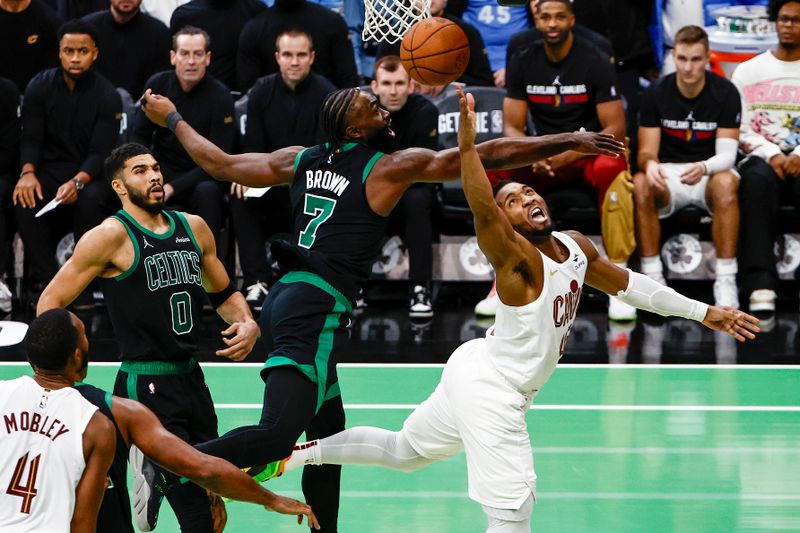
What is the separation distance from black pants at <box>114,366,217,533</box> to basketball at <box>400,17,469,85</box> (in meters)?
2.11

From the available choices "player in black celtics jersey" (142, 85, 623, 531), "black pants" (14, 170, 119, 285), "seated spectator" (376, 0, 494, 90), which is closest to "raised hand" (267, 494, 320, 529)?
"player in black celtics jersey" (142, 85, 623, 531)

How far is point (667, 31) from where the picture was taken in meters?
11.1

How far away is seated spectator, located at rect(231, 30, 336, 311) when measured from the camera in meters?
10.1

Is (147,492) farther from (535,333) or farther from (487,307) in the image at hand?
(487,307)

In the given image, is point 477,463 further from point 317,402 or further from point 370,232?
point 370,232

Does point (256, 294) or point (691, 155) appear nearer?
point (256, 294)

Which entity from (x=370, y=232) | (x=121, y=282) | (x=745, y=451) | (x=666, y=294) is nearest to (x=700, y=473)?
(x=745, y=451)

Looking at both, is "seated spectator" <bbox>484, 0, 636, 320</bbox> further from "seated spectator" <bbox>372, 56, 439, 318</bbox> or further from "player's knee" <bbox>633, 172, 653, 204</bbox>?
"seated spectator" <bbox>372, 56, 439, 318</bbox>

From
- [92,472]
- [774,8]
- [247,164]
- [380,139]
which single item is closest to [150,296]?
[247,164]

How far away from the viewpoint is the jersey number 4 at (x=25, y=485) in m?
4.07

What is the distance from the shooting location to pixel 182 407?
5.52 metres

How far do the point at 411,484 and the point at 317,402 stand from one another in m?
1.46

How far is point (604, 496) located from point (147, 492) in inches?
94.8

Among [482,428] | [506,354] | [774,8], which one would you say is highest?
[774,8]
